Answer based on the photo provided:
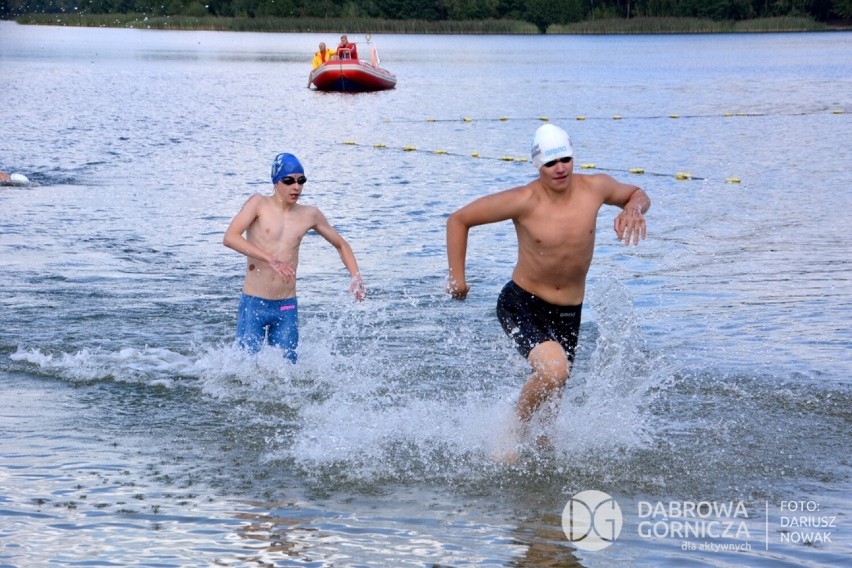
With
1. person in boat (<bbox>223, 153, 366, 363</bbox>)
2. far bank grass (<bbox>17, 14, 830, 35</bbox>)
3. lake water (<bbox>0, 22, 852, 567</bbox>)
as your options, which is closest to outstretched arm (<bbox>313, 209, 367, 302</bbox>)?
person in boat (<bbox>223, 153, 366, 363</bbox>)

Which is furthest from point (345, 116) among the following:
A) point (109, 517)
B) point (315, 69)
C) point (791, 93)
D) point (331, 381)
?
point (109, 517)

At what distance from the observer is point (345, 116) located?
35.1 m

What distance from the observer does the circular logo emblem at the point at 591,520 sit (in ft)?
19.1

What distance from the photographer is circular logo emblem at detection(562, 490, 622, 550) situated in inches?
229

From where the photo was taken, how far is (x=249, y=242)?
26.9ft

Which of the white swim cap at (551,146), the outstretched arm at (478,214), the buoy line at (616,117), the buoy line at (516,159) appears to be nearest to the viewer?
the white swim cap at (551,146)

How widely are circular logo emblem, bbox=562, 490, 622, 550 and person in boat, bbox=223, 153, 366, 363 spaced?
2.56 meters

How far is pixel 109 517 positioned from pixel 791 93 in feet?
121

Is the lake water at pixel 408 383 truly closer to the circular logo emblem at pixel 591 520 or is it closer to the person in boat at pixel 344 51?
the circular logo emblem at pixel 591 520

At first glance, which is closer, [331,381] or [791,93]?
[331,381]

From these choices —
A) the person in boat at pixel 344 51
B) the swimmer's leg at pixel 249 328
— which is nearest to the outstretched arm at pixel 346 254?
the swimmer's leg at pixel 249 328

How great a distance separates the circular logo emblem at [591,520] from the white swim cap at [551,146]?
5.96ft

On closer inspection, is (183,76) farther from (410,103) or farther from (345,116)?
(345,116)

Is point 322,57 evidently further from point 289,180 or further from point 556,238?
point 556,238
